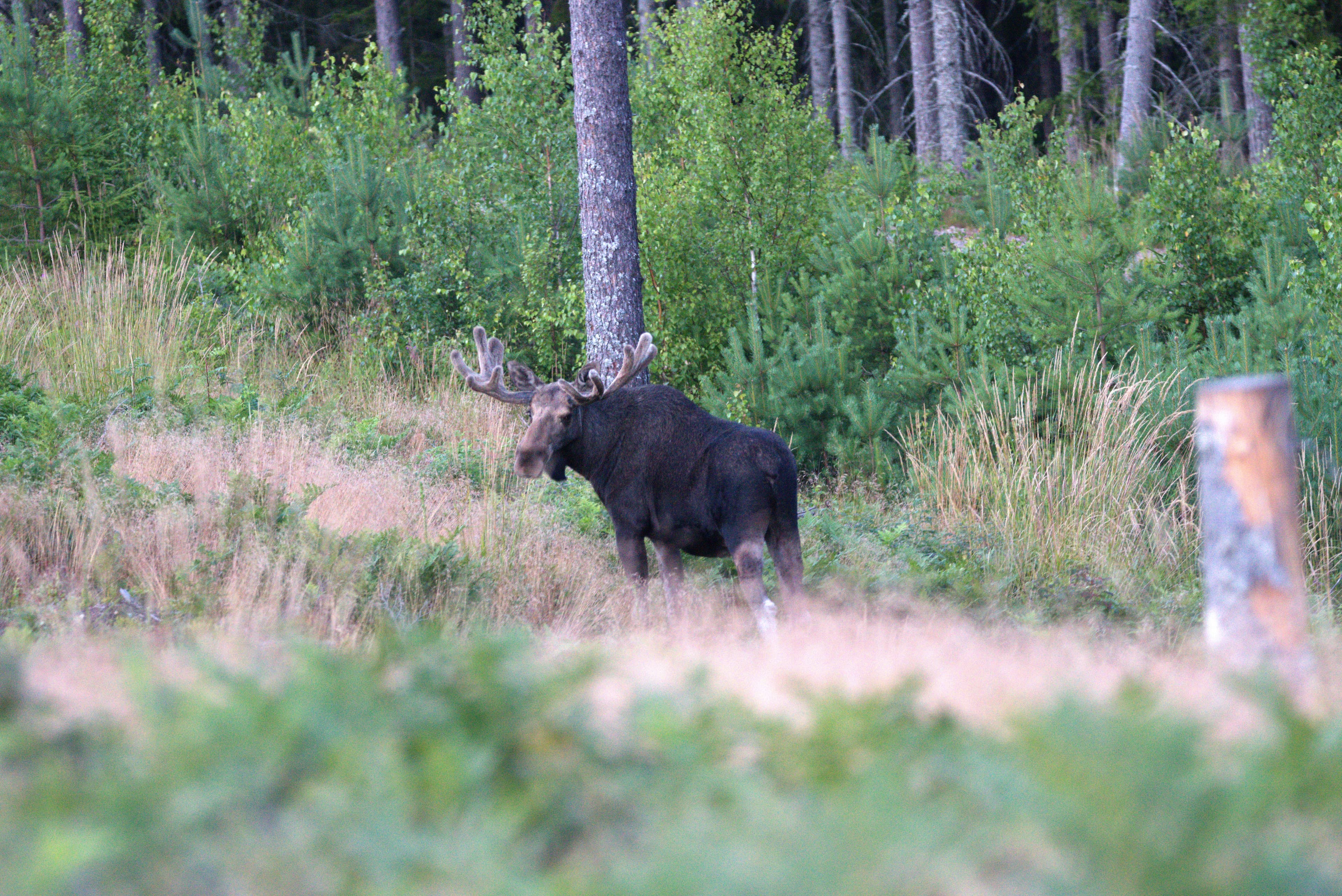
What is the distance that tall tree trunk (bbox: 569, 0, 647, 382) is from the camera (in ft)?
32.9

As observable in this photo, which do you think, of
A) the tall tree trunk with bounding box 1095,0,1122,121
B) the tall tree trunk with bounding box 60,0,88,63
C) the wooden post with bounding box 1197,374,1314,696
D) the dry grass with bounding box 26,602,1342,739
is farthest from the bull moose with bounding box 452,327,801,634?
the tall tree trunk with bounding box 1095,0,1122,121

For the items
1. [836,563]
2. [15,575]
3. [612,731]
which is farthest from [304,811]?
[836,563]

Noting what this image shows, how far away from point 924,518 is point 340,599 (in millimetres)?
4749

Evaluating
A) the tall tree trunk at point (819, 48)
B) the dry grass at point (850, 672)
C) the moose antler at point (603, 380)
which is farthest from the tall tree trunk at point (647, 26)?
the dry grass at point (850, 672)

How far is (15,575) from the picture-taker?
6.91 metres

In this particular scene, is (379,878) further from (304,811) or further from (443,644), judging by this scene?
(443,644)

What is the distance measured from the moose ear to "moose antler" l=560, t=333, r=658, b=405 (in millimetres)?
344

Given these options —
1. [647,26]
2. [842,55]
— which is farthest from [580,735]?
[842,55]

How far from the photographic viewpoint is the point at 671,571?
7.09m

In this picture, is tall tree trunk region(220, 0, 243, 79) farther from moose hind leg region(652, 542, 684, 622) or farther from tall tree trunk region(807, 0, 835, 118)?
moose hind leg region(652, 542, 684, 622)

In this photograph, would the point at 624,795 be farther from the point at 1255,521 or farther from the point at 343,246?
the point at 343,246

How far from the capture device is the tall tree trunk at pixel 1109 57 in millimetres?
24312

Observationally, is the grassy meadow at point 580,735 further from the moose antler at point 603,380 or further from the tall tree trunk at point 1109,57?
the tall tree trunk at point 1109,57

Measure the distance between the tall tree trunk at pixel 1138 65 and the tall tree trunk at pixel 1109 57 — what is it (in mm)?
3173
